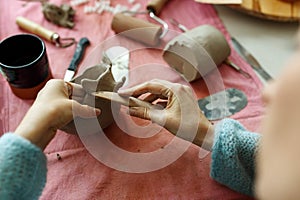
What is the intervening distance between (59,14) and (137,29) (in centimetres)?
19

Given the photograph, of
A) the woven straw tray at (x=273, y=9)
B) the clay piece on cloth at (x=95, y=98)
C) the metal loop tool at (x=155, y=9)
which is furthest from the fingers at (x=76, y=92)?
the woven straw tray at (x=273, y=9)

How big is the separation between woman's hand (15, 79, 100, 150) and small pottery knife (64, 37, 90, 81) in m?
0.16

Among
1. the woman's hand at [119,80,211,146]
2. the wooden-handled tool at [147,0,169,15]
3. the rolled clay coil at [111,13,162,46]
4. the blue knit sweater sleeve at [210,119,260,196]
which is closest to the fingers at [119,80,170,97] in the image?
the woman's hand at [119,80,211,146]

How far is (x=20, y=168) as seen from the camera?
56 centimetres

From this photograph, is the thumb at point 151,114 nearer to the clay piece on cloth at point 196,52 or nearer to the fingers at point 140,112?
the fingers at point 140,112

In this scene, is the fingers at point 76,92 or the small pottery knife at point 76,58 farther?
the small pottery knife at point 76,58

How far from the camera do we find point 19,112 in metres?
0.81

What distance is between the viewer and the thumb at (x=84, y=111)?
2.12 ft

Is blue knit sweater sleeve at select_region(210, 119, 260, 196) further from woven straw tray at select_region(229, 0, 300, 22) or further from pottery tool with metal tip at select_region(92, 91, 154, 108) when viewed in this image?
woven straw tray at select_region(229, 0, 300, 22)

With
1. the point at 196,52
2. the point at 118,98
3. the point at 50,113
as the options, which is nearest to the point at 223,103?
the point at 196,52

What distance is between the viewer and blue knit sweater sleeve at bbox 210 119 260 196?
26.0 inches

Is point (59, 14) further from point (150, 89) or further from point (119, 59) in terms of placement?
point (150, 89)

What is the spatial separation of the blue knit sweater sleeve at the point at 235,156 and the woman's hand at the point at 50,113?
206mm

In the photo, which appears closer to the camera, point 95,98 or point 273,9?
point 95,98
